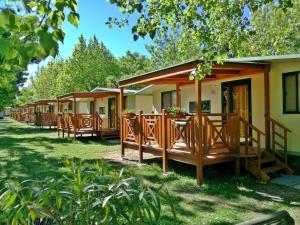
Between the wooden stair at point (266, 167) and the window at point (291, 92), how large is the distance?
141cm

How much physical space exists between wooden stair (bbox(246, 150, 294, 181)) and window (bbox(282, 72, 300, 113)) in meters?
1.41

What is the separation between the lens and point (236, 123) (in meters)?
8.35

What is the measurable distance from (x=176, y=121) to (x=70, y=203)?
Result: 21.3 feet

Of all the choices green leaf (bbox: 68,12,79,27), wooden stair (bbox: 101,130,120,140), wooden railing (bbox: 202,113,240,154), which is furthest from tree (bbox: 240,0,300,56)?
green leaf (bbox: 68,12,79,27)

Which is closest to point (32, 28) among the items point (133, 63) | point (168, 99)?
point (168, 99)

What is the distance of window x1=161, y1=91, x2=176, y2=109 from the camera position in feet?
50.1

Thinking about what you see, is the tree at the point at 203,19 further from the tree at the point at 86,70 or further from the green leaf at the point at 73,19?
the tree at the point at 86,70

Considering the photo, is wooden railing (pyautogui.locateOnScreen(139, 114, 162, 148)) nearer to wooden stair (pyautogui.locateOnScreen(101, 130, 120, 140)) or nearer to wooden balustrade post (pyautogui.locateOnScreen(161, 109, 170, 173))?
wooden balustrade post (pyautogui.locateOnScreen(161, 109, 170, 173))

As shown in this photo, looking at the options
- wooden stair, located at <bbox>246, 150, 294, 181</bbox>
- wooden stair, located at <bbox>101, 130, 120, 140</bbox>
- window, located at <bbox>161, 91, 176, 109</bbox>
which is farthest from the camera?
wooden stair, located at <bbox>101, 130, 120, 140</bbox>

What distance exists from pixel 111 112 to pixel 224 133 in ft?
47.3

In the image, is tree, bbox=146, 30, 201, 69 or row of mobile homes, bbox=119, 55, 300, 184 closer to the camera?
row of mobile homes, bbox=119, 55, 300, 184

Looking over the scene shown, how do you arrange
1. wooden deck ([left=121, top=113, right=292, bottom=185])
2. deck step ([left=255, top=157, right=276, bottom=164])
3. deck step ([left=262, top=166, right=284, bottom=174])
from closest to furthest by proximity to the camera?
wooden deck ([left=121, top=113, right=292, bottom=185])
deck step ([left=262, top=166, right=284, bottom=174])
deck step ([left=255, top=157, right=276, bottom=164])

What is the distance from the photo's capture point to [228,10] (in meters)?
6.65

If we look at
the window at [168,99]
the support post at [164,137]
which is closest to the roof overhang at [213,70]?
the support post at [164,137]
